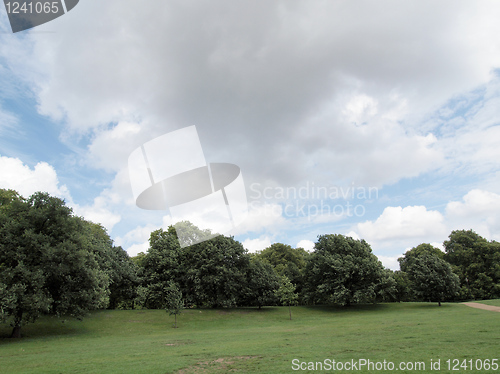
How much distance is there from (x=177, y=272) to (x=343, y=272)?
82.1 ft

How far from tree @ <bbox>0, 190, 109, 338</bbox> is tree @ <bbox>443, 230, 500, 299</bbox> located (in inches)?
2460

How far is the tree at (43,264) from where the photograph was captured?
2234cm

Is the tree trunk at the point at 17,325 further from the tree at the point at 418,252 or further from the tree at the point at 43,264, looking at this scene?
the tree at the point at 418,252

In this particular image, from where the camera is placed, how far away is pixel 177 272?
141 feet

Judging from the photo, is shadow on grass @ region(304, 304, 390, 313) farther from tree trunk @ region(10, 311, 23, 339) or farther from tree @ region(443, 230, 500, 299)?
tree trunk @ region(10, 311, 23, 339)

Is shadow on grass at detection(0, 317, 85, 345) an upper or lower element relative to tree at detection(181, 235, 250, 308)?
lower

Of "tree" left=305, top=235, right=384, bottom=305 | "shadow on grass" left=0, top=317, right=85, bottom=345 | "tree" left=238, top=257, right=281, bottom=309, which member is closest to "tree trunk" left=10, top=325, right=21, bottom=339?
"shadow on grass" left=0, top=317, right=85, bottom=345

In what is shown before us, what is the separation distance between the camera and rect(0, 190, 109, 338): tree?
22.3 metres

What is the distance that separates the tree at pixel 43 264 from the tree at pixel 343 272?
32.5m

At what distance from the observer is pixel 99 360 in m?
13.2

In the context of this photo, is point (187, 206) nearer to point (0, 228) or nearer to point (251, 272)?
Result: point (0, 228)

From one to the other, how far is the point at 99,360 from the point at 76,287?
15994 mm

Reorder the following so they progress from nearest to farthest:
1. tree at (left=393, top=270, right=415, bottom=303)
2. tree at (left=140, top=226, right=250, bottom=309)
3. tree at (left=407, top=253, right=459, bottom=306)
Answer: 1. tree at (left=140, top=226, right=250, bottom=309)
2. tree at (left=407, top=253, right=459, bottom=306)
3. tree at (left=393, top=270, right=415, bottom=303)

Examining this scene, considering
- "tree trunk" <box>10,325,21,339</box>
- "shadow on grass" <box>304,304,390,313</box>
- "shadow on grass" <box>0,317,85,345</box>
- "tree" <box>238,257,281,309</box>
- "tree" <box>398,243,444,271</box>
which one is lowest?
"shadow on grass" <box>304,304,390,313</box>
